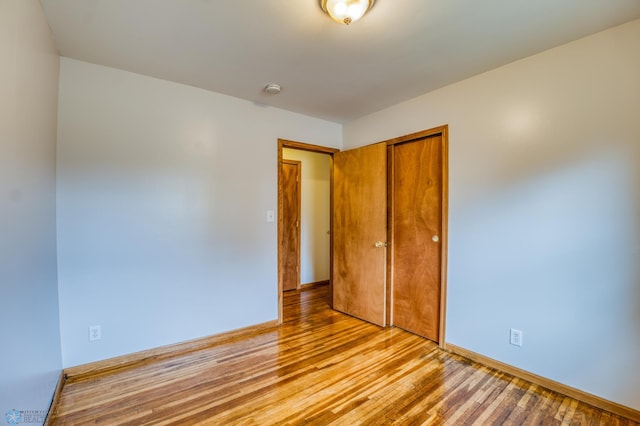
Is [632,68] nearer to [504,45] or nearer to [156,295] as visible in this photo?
[504,45]

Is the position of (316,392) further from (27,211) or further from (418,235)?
(27,211)

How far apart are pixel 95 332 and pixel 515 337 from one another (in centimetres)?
316

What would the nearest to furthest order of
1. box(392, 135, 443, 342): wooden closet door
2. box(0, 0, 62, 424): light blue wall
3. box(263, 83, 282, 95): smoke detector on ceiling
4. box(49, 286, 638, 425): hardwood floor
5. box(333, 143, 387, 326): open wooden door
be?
box(0, 0, 62, 424): light blue wall → box(49, 286, 638, 425): hardwood floor → box(263, 83, 282, 95): smoke detector on ceiling → box(392, 135, 443, 342): wooden closet door → box(333, 143, 387, 326): open wooden door

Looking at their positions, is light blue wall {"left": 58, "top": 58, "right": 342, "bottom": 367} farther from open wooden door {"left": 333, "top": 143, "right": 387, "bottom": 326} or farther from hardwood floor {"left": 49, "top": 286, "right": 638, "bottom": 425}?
open wooden door {"left": 333, "top": 143, "right": 387, "bottom": 326}

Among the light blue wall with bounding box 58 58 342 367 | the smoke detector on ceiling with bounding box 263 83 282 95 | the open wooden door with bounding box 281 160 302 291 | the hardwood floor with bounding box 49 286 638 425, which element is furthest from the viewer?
the open wooden door with bounding box 281 160 302 291

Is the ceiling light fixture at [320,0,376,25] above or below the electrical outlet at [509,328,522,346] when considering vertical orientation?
above

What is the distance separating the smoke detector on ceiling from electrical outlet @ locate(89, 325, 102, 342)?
2.35 metres

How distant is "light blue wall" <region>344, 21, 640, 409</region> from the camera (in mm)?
1667

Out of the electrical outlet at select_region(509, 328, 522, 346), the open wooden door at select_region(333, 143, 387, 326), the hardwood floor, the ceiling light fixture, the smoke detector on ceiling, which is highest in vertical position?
the smoke detector on ceiling

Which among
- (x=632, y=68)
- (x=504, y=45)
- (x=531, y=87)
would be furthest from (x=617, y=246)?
(x=504, y=45)

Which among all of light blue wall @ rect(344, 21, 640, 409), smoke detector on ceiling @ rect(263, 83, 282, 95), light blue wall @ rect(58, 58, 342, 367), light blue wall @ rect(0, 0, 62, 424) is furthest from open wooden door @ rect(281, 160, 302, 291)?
light blue wall @ rect(0, 0, 62, 424)

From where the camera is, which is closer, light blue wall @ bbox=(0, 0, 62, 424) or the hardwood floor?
light blue wall @ bbox=(0, 0, 62, 424)

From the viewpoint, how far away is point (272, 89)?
98.2 inches

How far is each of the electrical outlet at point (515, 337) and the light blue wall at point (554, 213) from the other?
0.03m
